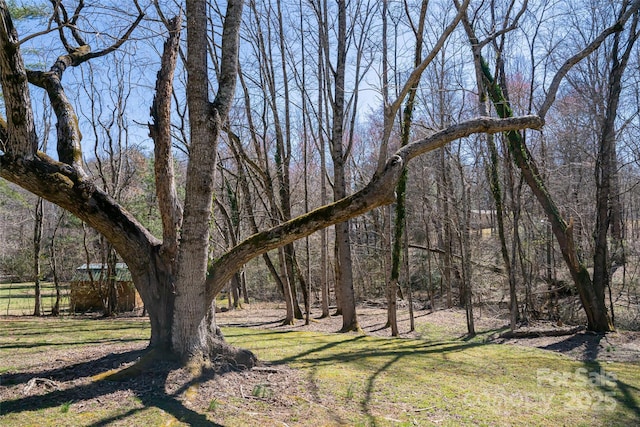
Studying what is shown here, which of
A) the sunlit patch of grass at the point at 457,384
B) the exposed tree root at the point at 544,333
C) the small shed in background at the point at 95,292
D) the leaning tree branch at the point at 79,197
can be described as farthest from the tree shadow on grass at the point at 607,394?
the small shed in background at the point at 95,292

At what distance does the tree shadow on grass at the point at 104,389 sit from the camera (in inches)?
142

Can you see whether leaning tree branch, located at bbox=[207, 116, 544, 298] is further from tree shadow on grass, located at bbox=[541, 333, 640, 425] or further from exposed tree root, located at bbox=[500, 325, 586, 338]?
exposed tree root, located at bbox=[500, 325, 586, 338]

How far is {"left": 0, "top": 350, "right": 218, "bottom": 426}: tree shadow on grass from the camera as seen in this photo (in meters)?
3.60

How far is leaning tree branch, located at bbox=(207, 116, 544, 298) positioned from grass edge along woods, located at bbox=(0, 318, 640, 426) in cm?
121

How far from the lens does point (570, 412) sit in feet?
15.0

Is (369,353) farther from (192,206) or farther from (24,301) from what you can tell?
(24,301)

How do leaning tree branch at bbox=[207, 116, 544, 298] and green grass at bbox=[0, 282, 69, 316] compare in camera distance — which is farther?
green grass at bbox=[0, 282, 69, 316]

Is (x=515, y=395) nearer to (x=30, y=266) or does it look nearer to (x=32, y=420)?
(x=32, y=420)

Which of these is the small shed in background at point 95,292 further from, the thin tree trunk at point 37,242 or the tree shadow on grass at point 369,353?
the tree shadow on grass at point 369,353

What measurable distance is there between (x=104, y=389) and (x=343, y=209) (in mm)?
2949

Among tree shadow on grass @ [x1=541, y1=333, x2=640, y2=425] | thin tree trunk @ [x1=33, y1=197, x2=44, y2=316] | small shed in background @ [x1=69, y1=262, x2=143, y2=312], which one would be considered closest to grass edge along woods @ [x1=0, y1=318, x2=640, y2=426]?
tree shadow on grass @ [x1=541, y1=333, x2=640, y2=425]

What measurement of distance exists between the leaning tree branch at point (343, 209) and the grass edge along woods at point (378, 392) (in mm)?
1213

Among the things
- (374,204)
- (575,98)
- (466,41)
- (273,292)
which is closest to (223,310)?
(273,292)

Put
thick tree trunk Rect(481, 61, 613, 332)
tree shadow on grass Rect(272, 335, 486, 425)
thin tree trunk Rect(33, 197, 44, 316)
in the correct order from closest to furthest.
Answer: tree shadow on grass Rect(272, 335, 486, 425), thick tree trunk Rect(481, 61, 613, 332), thin tree trunk Rect(33, 197, 44, 316)
